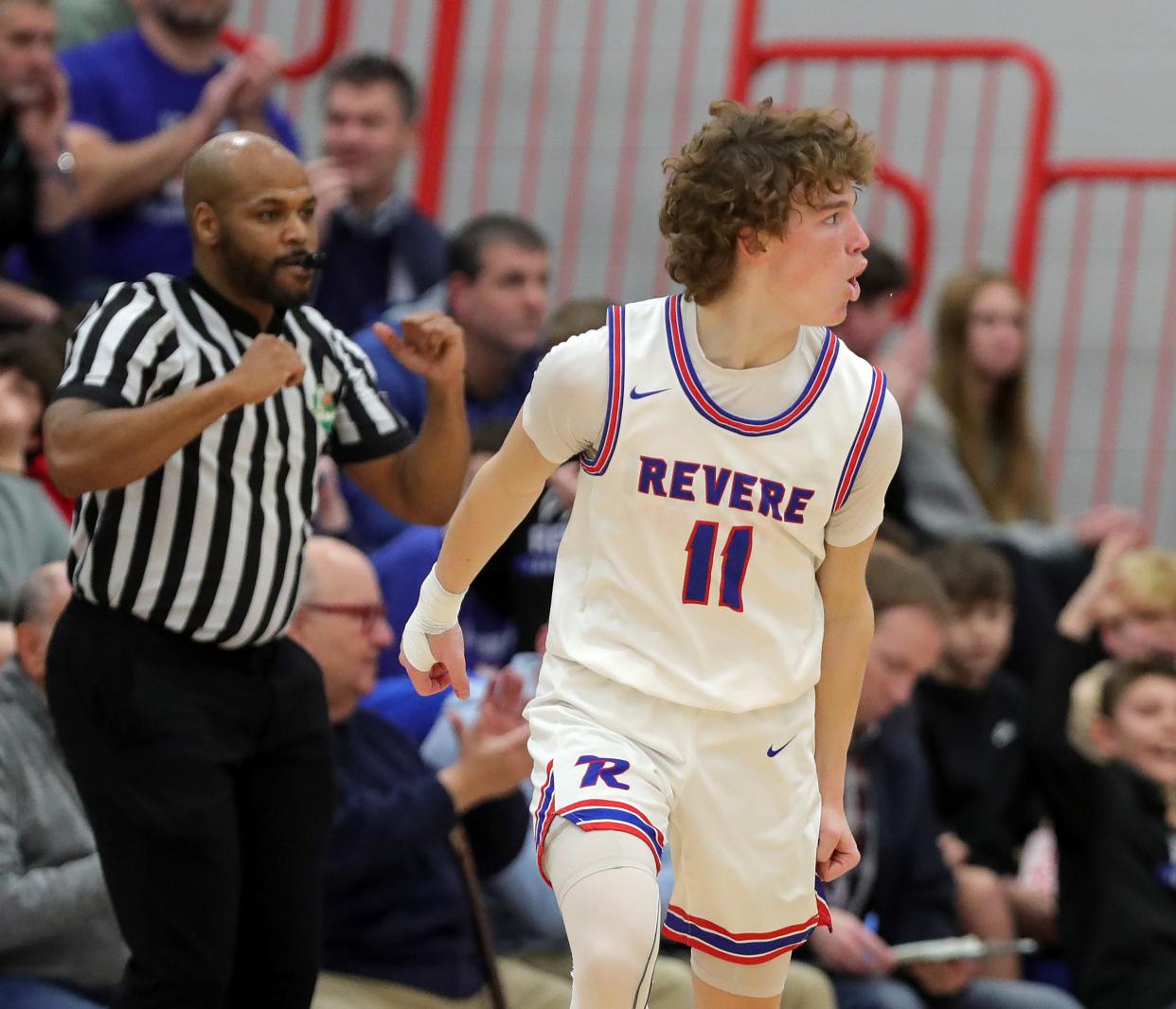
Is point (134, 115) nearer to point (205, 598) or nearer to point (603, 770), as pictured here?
point (205, 598)

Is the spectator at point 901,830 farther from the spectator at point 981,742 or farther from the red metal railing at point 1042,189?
the red metal railing at point 1042,189

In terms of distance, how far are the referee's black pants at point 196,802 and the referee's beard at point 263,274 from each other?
627mm

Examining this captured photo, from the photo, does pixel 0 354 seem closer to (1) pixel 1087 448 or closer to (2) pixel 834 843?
(2) pixel 834 843

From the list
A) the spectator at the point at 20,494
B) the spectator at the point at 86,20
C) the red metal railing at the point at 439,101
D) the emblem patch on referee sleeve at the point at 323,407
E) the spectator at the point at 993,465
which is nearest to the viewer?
the emblem patch on referee sleeve at the point at 323,407

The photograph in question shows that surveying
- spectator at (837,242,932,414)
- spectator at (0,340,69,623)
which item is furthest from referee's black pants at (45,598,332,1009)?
spectator at (837,242,932,414)

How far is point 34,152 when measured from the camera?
602 centimetres

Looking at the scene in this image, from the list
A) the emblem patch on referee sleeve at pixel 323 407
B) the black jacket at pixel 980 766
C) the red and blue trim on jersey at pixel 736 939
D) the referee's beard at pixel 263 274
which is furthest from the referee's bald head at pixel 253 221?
the black jacket at pixel 980 766

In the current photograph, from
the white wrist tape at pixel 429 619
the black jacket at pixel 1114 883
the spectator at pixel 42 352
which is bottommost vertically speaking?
the black jacket at pixel 1114 883

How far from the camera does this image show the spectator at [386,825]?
4.54 meters

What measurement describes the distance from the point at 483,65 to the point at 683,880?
245 inches

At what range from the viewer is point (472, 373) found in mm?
6801

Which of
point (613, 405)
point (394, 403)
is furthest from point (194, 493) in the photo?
point (394, 403)

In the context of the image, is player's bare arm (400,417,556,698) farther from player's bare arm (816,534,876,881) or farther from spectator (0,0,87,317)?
spectator (0,0,87,317)

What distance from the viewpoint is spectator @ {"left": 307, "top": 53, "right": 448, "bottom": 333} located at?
7.22 meters
